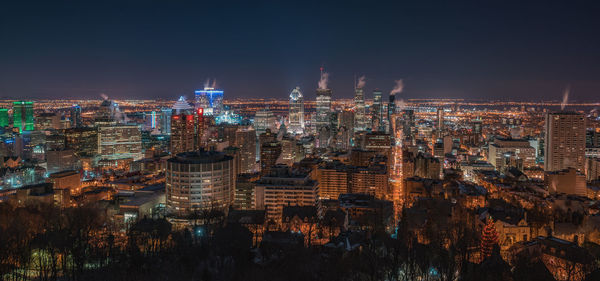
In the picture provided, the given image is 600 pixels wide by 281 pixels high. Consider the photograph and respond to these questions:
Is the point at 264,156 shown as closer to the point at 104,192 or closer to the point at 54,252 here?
the point at 104,192

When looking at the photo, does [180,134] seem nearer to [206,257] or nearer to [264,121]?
[264,121]

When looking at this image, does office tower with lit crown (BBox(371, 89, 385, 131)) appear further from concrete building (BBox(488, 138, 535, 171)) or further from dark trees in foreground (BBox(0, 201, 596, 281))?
dark trees in foreground (BBox(0, 201, 596, 281))

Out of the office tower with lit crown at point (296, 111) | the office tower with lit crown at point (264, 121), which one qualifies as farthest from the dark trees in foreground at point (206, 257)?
the office tower with lit crown at point (296, 111)

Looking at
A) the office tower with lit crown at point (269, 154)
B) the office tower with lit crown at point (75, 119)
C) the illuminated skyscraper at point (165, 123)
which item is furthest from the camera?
the illuminated skyscraper at point (165, 123)

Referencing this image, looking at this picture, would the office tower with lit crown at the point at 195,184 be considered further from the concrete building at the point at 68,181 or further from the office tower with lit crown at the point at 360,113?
the office tower with lit crown at the point at 360,113

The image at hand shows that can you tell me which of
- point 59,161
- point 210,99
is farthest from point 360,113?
point 59,161

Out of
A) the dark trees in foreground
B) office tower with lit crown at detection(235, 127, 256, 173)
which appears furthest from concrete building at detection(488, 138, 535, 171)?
the dark trees in foreground
